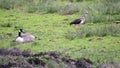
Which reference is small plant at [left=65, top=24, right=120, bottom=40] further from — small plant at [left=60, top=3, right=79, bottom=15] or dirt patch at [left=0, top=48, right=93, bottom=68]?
small plant at [left=60, top=3, right=79, bottom=15]

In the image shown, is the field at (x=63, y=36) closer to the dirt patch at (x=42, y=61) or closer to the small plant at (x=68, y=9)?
the small plant at (x=68, y=9)

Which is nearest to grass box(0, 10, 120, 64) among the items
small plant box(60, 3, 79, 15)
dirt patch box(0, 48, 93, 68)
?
small plant box(60, 3, 79, 15)

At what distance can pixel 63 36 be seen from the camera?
11984 mm

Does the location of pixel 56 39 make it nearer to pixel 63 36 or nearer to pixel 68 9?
pixel 63 36

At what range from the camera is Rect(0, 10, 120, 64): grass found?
387 inches

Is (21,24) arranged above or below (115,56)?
below

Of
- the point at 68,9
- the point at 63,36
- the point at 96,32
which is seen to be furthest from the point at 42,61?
the point at 68,9

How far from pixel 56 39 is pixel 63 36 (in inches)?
15.6

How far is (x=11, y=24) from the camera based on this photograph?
46.2 ft

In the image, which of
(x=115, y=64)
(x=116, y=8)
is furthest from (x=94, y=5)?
(x=115, y=64)

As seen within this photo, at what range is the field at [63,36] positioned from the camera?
995 centimetres

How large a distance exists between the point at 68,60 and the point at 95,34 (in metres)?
3.26

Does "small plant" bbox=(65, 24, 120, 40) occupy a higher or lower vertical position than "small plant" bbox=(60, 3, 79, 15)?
higher

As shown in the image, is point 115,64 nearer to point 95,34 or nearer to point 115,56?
point 115,56
